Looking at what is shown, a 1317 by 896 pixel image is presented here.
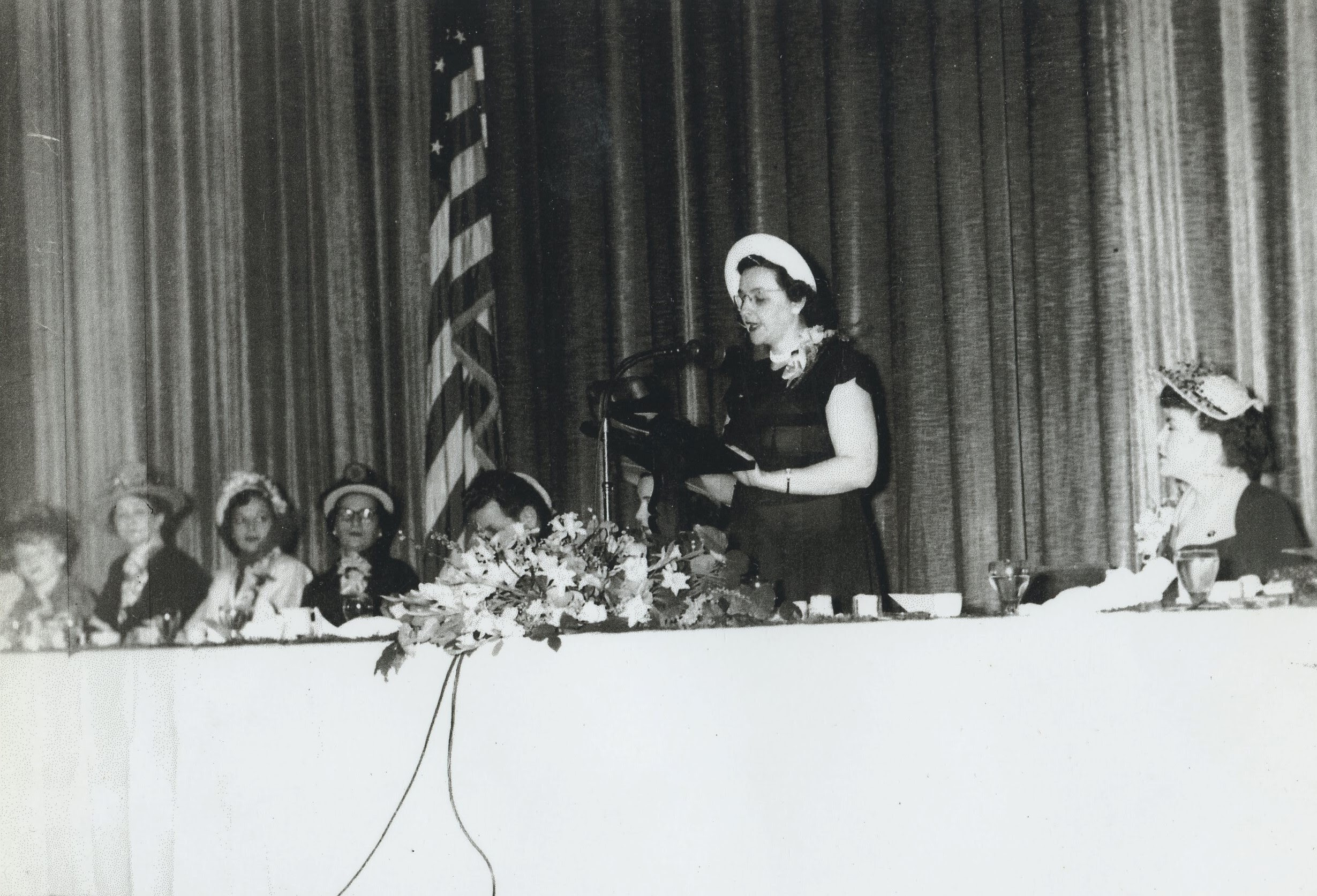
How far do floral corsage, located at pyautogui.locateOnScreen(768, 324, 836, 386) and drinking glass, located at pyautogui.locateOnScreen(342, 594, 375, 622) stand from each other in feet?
4.08

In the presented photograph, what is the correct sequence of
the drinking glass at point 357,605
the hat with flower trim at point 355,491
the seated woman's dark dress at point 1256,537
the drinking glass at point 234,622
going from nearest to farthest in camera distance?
the drinking glass at point 234,622
the drinking glass at point 357,605
the seated woman's dark dress at point 1256,537
the hat with flower trim at point 355,491

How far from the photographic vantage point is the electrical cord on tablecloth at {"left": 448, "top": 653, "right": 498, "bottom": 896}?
207 centimetres

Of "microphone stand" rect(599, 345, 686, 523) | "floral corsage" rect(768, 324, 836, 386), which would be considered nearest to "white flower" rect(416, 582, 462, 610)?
"microphone stand" rect(599, 345, 686, 523)

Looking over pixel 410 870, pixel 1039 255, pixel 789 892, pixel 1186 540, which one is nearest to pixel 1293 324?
pixel 1039 255

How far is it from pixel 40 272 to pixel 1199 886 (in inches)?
200

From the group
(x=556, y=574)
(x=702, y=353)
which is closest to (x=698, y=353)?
(x=702, y=353)

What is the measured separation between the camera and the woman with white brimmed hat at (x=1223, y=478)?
3.37 meters

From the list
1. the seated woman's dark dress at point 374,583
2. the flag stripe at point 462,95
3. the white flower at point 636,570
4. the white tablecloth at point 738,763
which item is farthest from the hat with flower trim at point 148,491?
the white flower at point 636,570

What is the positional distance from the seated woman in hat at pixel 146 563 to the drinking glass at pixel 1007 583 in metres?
3.56

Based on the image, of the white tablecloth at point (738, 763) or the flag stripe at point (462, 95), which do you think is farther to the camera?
the flag stripe at point (462, 95)

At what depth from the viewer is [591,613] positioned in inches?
82.2

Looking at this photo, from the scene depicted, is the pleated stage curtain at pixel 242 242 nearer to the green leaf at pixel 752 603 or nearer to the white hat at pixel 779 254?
the white hat at pixel 779 254

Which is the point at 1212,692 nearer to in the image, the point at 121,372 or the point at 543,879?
the point at 543,879

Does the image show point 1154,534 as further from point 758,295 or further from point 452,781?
point 452,781
